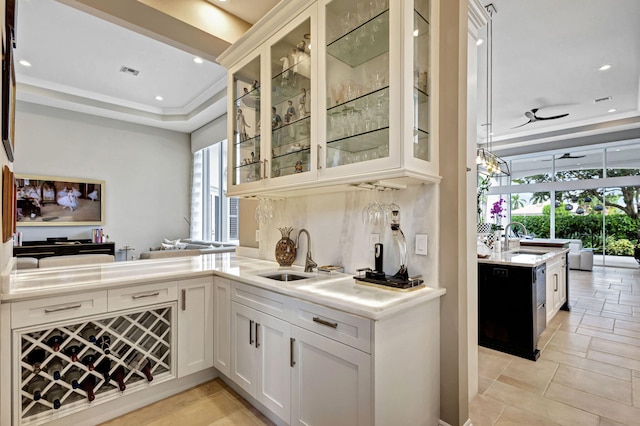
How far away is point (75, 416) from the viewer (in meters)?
1.89

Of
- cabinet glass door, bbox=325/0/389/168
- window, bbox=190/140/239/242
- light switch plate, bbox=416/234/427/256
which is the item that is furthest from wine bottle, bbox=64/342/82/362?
window, bbox=190/140/239/242

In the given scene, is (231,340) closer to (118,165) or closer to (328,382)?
(328,382)

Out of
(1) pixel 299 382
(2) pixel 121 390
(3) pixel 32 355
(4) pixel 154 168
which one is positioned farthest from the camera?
(4) pixel 154 168

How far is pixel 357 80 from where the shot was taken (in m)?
1.93

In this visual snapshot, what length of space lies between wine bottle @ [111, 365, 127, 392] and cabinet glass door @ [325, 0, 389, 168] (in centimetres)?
194

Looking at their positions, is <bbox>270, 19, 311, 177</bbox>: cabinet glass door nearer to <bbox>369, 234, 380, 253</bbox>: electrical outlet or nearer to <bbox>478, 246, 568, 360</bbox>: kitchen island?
<bbox>369, 234, 380, 253</bbox>: electrical outlet

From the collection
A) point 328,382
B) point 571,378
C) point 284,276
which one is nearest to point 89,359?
point 284,276

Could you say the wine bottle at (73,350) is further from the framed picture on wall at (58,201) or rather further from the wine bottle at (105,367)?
the framed picture on wall at (58,201)

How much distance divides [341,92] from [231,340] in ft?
6.13

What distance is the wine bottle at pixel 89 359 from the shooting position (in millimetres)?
1956

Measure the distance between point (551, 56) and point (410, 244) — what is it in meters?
4.24

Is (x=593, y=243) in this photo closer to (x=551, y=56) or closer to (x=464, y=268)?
(x=551, y=56)

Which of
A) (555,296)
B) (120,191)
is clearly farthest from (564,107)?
(120,191)

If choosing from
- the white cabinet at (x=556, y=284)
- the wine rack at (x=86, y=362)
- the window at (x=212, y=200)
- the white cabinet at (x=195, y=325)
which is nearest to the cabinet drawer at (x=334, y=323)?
the white cabinet at (x=195, y=325)
